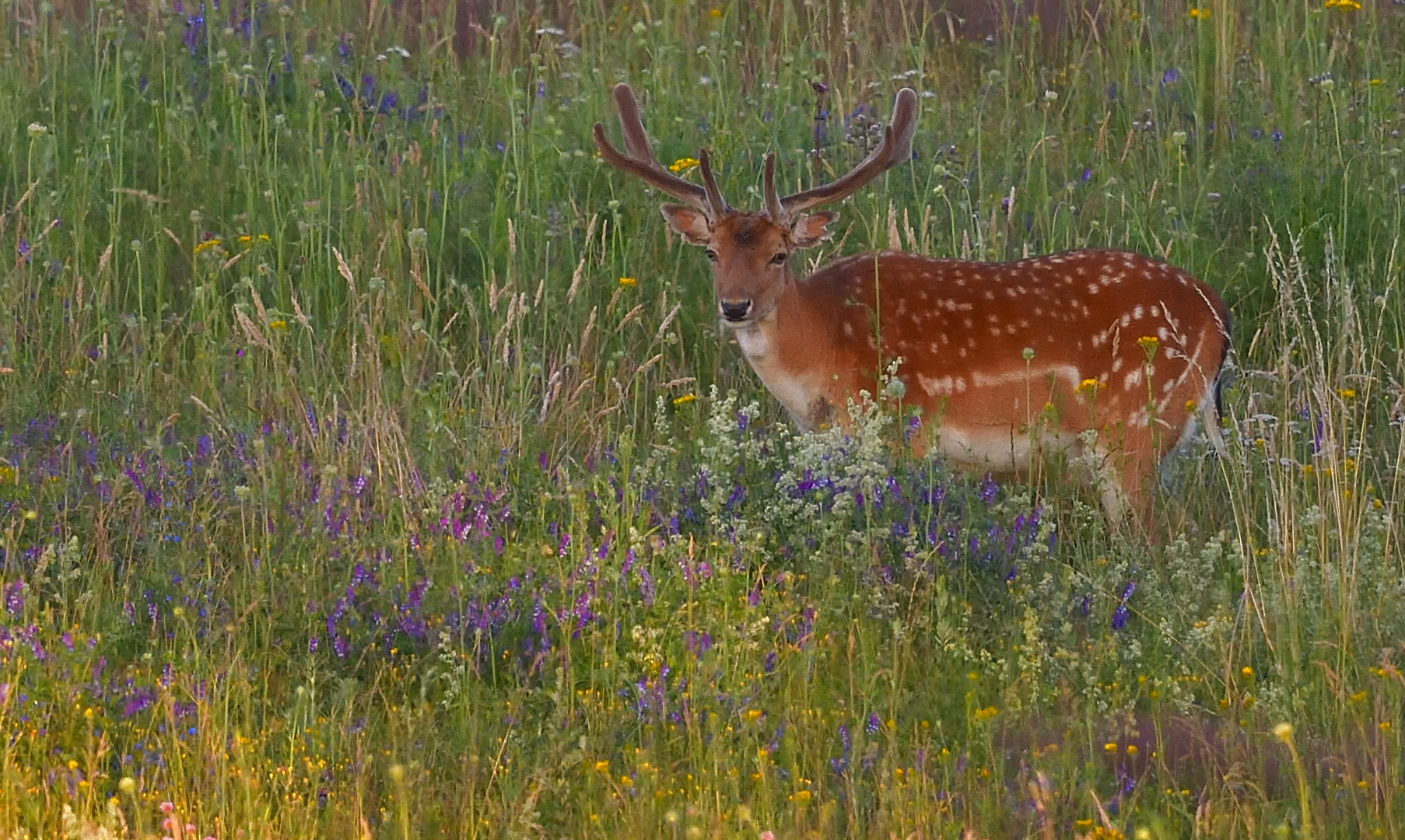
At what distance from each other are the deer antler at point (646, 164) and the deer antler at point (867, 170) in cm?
20

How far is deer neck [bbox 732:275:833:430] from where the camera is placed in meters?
6.16

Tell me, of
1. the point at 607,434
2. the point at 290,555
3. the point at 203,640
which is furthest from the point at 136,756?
the point at 607,434

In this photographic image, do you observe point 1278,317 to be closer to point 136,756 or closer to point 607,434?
point 607,434

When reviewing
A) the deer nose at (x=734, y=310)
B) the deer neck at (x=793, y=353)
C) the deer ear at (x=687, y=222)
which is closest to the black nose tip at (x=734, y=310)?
the deer nose at (x=734, y=310)

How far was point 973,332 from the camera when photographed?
621cm

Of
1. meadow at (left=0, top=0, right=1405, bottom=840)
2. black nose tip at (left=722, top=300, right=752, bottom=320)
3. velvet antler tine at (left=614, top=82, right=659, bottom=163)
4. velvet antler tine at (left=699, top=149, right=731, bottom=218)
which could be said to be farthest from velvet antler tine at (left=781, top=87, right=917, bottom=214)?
velvet antler tine at (left=614, top=82, right=659, bottom=163)

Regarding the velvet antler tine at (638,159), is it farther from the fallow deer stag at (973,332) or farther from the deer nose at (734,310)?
Answer: the deer nose at (734,310)

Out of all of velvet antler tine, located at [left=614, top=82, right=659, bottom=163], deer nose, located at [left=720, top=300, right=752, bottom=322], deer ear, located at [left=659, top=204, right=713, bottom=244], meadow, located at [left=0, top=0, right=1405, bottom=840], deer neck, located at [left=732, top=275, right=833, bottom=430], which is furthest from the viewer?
velvet antler tine, located at [left=614, top=82, right=659, bottom=163]

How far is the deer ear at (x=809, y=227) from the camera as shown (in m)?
6.23

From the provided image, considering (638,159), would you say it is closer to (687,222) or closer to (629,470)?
(687,222)

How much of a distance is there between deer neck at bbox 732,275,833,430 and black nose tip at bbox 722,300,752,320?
0.66 feet

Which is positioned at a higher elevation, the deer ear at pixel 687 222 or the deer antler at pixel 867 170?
the deer antler at pixel 867 170

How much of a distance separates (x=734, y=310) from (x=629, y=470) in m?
0.82

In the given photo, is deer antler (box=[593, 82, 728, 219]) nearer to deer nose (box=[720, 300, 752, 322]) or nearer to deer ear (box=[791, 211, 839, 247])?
deer ear (box=[791, 211, 839, 247])
